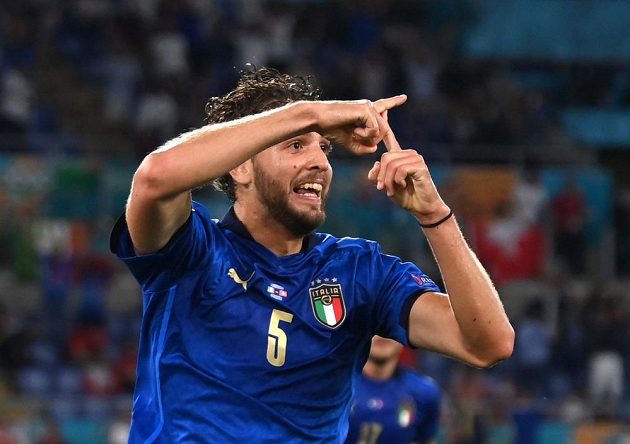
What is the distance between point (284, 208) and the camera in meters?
4.01

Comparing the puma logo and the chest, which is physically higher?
the puma logo

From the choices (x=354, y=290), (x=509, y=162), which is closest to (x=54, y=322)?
(x=509, y=162)

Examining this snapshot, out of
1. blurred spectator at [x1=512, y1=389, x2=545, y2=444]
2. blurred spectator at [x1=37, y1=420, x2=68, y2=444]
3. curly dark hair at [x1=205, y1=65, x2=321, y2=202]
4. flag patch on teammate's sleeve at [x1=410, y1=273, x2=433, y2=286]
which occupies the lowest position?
blurred spectator at [x1=512, y1=389, x2=545, y2=444]

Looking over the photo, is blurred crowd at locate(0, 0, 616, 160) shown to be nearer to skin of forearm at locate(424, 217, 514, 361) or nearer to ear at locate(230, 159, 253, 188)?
ear at locate(230, 159, 253, 188)

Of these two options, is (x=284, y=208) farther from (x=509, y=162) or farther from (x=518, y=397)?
(x=509, y=162)

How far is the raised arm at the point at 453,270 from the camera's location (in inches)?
141

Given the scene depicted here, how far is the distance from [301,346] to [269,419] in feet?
0.79

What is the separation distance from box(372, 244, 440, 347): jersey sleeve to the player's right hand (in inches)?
26.4

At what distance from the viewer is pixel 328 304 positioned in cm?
401

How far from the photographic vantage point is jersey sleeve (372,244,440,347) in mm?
4012

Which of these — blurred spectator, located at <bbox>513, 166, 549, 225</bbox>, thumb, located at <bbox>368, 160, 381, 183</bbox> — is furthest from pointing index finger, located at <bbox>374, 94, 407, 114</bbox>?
blurred spectator, located at <bbox>513, 166, 549, 225</bbox>

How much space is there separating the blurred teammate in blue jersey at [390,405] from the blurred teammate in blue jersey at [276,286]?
314cm

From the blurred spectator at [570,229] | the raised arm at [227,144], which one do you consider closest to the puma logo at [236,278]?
the raised arm at [227,144]

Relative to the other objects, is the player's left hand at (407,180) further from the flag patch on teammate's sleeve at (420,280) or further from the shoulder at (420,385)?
the shoulder at (420,385)
